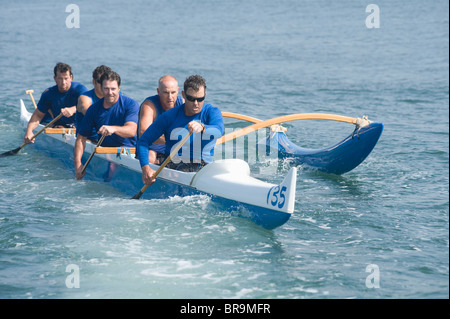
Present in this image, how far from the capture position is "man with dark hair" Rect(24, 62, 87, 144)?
934 cm

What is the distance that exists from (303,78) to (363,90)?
86.6 inches

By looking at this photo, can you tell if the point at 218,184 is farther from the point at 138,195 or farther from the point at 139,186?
the point at 139,186

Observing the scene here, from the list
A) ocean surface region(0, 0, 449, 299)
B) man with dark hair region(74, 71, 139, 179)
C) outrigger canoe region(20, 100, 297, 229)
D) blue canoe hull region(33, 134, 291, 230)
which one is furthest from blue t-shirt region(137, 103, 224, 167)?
man with dark hair region(74, 71, 139, 179)

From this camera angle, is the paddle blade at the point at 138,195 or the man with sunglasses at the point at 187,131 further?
the paddle blade at the point at 138,195

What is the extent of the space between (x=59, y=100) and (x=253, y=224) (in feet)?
15.8

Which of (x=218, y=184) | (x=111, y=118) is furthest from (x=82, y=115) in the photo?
(x=218, y=184)

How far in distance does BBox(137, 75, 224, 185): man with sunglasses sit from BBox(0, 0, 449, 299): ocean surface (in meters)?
0.47

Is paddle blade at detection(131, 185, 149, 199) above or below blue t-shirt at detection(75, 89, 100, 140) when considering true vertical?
below

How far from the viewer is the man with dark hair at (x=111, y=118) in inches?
302

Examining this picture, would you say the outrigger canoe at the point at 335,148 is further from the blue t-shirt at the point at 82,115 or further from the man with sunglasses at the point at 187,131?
the blue t-shirt at the point at 82,115

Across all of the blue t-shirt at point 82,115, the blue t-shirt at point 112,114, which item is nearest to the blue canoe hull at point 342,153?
the blue t-shirt at point 112,114

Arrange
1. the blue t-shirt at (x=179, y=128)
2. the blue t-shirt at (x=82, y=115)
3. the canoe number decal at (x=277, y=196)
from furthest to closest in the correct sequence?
the blue t-shirt at (x=82, y=115) < the blue t-shirt at (x=179, y=128) < the canoe number decal at (x=277, y=196)

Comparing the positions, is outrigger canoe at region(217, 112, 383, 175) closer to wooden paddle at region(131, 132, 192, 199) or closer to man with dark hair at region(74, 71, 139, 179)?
man with dark hair at region(74, 71, 139, 179)
